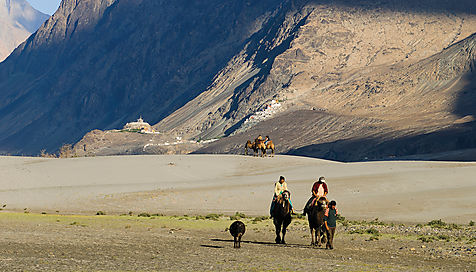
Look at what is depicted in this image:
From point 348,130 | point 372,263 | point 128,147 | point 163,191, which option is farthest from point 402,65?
point 372,263

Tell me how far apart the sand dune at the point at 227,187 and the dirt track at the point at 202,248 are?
6.24 metres

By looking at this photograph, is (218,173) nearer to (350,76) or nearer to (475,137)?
(475,137)

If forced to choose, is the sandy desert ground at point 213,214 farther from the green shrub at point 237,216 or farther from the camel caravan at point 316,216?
the camel caravan at point 316,216

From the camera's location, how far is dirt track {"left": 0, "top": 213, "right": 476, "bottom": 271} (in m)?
17.2

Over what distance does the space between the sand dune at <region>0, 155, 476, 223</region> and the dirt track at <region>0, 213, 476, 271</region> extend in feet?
20.5

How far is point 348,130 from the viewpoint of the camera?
487ft

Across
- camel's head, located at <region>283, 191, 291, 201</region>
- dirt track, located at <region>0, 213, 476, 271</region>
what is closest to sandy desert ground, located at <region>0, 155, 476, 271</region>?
dirt track, located at <region>0, 213, 476, 271</region>

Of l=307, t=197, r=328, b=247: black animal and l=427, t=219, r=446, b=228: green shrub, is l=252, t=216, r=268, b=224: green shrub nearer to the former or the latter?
l=427, t=219, r=446, b=228: green shrub

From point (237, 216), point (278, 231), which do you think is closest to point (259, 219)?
point (237, 216)

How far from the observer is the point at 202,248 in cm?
2164

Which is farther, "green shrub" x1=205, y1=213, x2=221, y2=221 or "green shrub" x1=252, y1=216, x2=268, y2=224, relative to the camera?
"green shrub" x1=205, y1=213, x2=221, y2=221

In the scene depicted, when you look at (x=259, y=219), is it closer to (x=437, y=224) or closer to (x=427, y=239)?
(x=437, y=224)

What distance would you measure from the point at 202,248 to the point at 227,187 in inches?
894

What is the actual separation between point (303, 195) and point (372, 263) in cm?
2175
